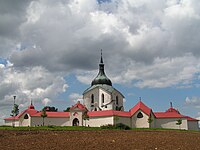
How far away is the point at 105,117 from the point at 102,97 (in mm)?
14464

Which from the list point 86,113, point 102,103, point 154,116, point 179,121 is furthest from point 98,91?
point 179,121

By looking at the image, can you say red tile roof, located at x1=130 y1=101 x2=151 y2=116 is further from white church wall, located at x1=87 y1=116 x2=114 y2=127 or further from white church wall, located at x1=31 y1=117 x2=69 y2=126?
white church wall, located at x1=31 y1=117 x2=69 y2=126

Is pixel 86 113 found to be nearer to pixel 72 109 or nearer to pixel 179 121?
pixel 72 109

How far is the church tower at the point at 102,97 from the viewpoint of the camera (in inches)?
3318

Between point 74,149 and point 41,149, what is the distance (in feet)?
6.85

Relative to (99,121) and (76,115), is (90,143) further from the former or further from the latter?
(76,115)

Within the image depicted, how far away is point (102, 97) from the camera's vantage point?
85375 millimetres

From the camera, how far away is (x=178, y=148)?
21594 millimetres

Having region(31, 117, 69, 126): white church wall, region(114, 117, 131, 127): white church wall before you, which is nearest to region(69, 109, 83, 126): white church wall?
region(31, 117, 69, 126): white church wall

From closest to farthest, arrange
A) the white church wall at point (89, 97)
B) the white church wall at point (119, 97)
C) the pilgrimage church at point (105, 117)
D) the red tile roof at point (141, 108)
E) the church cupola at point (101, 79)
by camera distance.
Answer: the pilgrimage church at point (105, 117) < the red tile roof at point (141, 108) < the white church wall at point (119, 97) < the white church wall at point (89, 97) < the church cupola at point (101, 79)

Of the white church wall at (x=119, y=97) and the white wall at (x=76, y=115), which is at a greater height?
the white church wall at (x=119, y=97)

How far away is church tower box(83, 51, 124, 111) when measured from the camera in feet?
276

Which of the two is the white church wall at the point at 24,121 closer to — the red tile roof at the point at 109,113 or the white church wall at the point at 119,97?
the red tile roof at the point at 109,113

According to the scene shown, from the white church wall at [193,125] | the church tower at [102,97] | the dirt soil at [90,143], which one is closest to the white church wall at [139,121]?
the church tower at [102,97]
